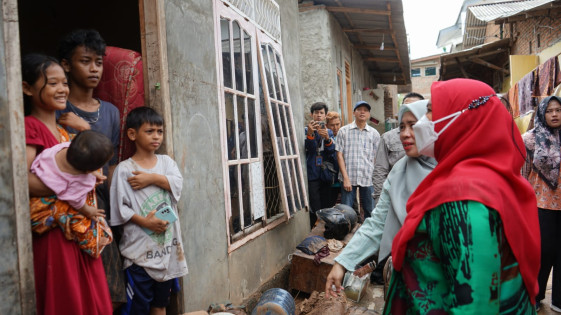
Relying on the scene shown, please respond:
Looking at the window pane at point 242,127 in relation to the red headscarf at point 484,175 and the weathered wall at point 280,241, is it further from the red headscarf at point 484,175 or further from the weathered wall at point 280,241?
the red headscarf at point 484,175

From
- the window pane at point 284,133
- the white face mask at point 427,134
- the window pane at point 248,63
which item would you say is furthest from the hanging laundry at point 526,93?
the white face mask at point 427,134

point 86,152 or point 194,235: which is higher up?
point 86,152

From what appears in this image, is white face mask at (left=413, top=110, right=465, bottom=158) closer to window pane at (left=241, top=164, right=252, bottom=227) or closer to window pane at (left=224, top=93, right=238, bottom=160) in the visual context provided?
window pane at (left=224, top=93, right=238, bottom=160)

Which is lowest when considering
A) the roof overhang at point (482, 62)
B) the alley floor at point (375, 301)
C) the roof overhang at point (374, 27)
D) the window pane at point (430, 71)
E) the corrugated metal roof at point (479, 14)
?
the alley floor at point (375, 301)

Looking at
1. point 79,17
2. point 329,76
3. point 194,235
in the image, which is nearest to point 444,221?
point 194,235

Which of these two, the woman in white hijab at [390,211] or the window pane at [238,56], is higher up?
the window pane at [238,56]

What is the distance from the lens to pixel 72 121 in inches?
83.0

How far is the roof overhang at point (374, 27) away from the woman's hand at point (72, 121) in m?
6.54

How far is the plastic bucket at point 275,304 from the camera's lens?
10.8 ft

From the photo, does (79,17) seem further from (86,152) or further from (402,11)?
(402,11)

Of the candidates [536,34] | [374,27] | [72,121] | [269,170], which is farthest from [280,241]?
[536,34]

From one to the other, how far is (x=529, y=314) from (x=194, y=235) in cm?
223

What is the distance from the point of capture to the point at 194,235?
2969 millimetres

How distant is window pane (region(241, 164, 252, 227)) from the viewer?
390cm
